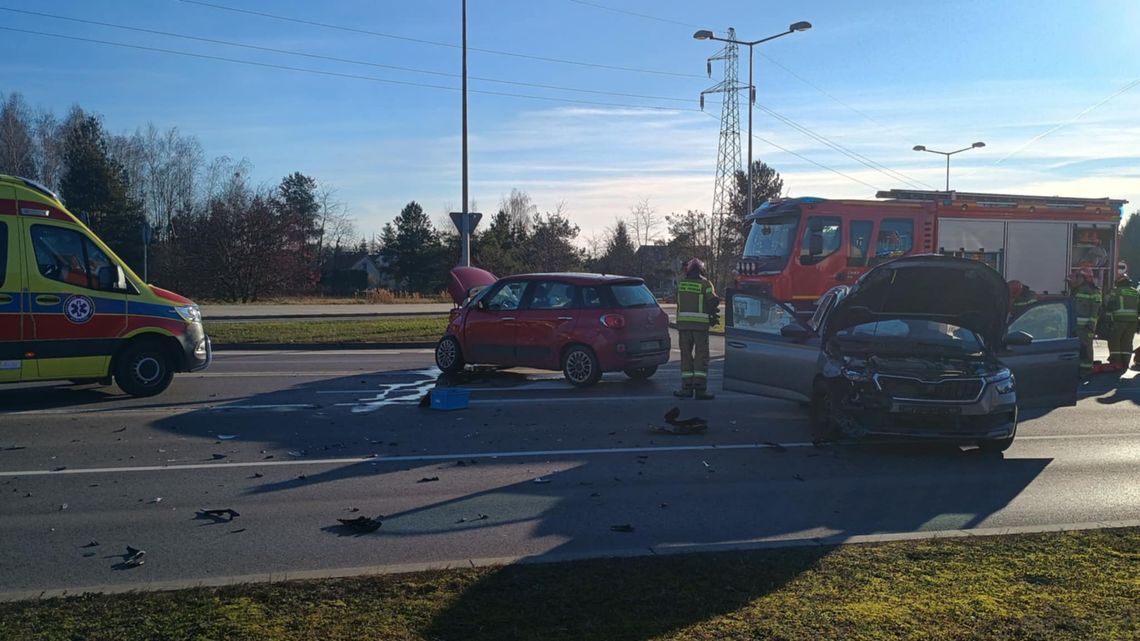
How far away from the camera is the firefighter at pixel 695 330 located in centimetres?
1239

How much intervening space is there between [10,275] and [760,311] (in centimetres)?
895

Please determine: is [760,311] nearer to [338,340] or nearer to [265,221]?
[338,340]

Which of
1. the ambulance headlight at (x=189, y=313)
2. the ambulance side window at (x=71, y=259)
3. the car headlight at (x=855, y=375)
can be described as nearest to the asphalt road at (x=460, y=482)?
the car headlight at (x=855, y=375)

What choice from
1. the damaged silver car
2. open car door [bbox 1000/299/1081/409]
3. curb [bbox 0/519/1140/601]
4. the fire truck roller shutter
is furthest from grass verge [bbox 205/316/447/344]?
curb [bbox 0/519/1140/601]

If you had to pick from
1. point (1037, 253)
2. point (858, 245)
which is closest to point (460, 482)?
point (858, 245)

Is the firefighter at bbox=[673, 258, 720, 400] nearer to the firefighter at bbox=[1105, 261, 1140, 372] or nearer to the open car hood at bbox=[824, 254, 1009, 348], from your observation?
the open car hood at bbox=[824, 254, 1009, 348]

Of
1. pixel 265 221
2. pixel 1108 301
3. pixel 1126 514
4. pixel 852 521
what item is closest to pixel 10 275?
pixel 852 521

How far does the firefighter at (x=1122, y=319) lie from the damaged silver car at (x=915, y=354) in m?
6.95

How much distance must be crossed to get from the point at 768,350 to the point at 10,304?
896 cm

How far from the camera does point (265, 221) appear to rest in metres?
50.2

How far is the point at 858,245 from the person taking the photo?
17.1 meters

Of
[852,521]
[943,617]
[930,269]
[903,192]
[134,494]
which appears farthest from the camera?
[903,192]

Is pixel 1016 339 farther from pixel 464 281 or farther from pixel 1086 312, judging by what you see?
pixel 464 281

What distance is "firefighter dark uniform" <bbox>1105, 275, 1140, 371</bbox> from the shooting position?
15938 millimetres
